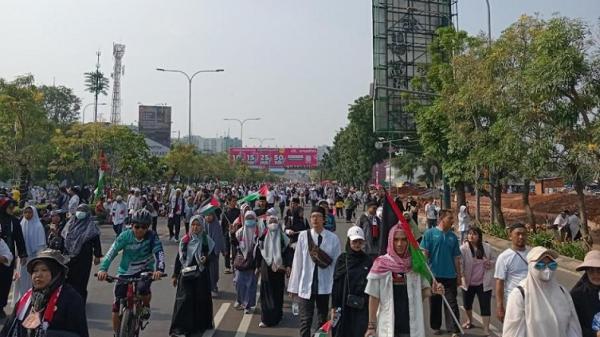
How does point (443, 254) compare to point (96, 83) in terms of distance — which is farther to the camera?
point (96, 83)

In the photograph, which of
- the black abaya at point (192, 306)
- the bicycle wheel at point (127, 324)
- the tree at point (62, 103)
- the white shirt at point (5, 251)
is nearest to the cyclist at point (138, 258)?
the bicycle wheel at point (127, 324)

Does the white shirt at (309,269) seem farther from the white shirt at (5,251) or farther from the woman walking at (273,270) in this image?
the white shirt at (5,251)

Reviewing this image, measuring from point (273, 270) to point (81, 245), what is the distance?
2542 mm

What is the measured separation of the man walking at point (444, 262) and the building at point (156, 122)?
95625mm

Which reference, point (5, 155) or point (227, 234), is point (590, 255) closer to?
point (227, 234)

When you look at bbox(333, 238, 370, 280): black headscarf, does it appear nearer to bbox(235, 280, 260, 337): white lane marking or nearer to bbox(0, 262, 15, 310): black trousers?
bbox(235, 280, 260, 337): white lane marking

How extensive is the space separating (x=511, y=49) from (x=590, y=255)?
15.7 m

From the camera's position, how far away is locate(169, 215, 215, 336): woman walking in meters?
7.43

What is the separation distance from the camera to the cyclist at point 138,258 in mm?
6672

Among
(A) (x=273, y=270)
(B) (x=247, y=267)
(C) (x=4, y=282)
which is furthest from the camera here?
(B) (x=247, y=267)

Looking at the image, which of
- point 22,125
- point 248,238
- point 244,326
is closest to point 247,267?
point 248,238

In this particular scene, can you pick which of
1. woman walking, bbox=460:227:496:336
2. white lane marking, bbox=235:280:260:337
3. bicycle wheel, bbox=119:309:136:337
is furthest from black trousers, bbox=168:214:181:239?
bicycle wheel, bbox=119:309:136:337

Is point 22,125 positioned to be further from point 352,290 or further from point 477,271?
point 352,290

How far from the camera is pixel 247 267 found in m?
9.12
